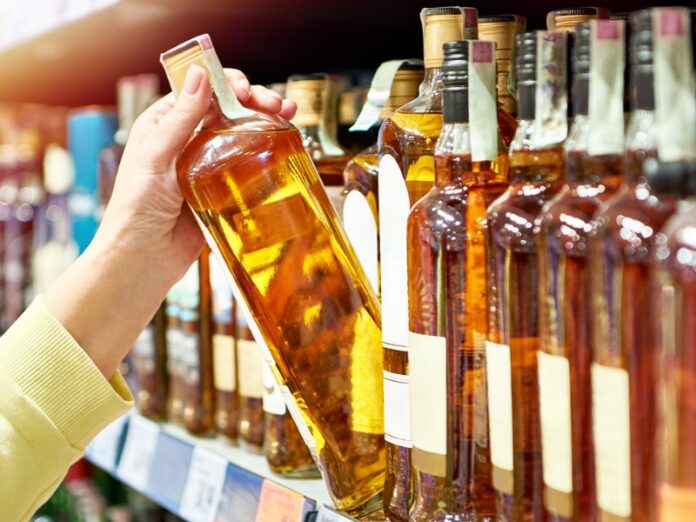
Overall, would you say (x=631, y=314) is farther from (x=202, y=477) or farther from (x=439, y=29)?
(x=202, y=477)

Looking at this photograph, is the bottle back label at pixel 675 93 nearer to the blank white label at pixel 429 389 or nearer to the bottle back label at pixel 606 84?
the bottle back label at pixel 606 84

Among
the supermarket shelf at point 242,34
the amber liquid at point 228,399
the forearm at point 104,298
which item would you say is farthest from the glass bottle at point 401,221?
the amber liquid at point 228,399

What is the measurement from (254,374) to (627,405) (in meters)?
0.71

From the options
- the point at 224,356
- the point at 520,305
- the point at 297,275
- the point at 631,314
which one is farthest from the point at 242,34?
the point at 631,314

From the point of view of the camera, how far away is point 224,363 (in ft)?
4.20

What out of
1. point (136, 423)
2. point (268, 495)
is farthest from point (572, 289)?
point (136, 423)

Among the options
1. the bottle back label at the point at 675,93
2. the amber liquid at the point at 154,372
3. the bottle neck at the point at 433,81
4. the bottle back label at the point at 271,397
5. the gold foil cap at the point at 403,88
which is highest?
the bottle back label at the point at 675,93

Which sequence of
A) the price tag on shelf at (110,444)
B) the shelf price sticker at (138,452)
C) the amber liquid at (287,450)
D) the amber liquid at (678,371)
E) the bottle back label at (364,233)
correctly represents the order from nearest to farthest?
the amber liquid at (678,371) → the bottle back label at (364,233) → the amber liquid at (287,450) → the shelf price sticker at (138,452) → the price tag on shelf at (110,444)

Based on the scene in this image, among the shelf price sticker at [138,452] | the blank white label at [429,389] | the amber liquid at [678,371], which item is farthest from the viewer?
the shelf price sticker at [138,452]

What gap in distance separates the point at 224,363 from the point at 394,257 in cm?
53

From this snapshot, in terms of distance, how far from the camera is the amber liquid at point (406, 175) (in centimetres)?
81

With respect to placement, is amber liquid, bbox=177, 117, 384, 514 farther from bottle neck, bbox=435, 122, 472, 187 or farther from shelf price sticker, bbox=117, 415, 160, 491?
shelf price sticker, bbox=117, 415, 160, 491

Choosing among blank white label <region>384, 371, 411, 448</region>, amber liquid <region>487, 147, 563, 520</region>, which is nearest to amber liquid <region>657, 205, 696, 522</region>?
amber liquid <region>487, 147, 563, 520</region>

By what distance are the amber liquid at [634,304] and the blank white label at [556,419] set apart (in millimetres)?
43
